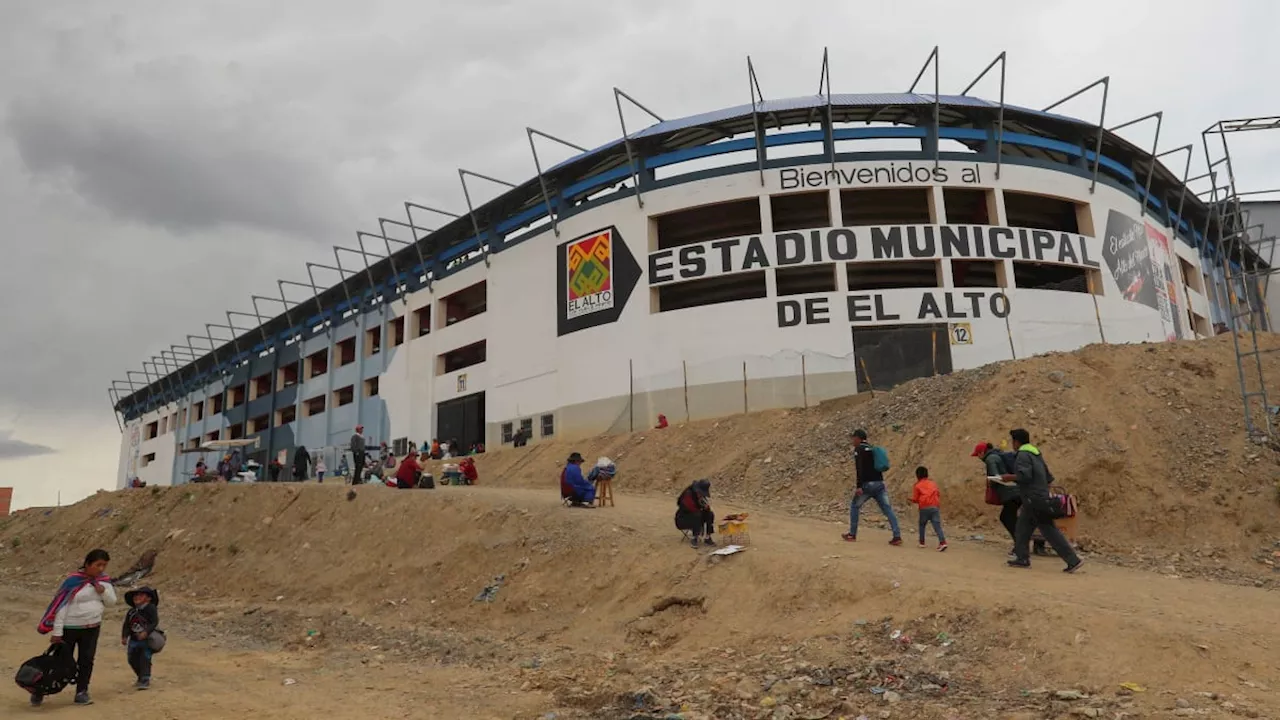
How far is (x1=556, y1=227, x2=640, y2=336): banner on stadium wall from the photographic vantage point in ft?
98.4

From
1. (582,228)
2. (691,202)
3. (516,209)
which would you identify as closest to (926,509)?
(691,202)

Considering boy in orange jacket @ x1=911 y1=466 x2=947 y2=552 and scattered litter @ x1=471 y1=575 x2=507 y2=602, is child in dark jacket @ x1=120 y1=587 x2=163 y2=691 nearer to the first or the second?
scattered litter @ x1=471 y1=575 x2=507 y2=602

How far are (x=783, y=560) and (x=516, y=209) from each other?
2856 centimetres

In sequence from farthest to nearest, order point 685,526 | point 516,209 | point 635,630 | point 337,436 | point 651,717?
point 337,436, point 516,209, point 685,526, point 635,630, point 651,717

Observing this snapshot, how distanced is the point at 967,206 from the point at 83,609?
31.0 meters

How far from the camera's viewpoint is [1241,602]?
29.0 feet

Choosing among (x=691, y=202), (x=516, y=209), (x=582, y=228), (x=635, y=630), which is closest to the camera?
(x=635, y=630)

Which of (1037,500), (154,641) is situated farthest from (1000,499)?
(154,641)

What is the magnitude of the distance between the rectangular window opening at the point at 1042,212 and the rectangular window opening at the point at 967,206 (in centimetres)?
90

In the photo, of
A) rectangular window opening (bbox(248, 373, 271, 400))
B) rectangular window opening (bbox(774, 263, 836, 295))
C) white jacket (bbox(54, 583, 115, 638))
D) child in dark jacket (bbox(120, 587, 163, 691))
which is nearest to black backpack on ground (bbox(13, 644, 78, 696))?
white jacket (bbox(54, 583, 115, 638))

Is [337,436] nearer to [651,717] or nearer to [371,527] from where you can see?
[371,527]

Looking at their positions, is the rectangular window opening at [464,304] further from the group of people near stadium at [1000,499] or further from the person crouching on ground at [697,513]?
the group of people near stadium at [1000,499]

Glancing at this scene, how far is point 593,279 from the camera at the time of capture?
3100 cm

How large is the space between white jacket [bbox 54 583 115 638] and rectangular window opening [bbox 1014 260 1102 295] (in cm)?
2784
